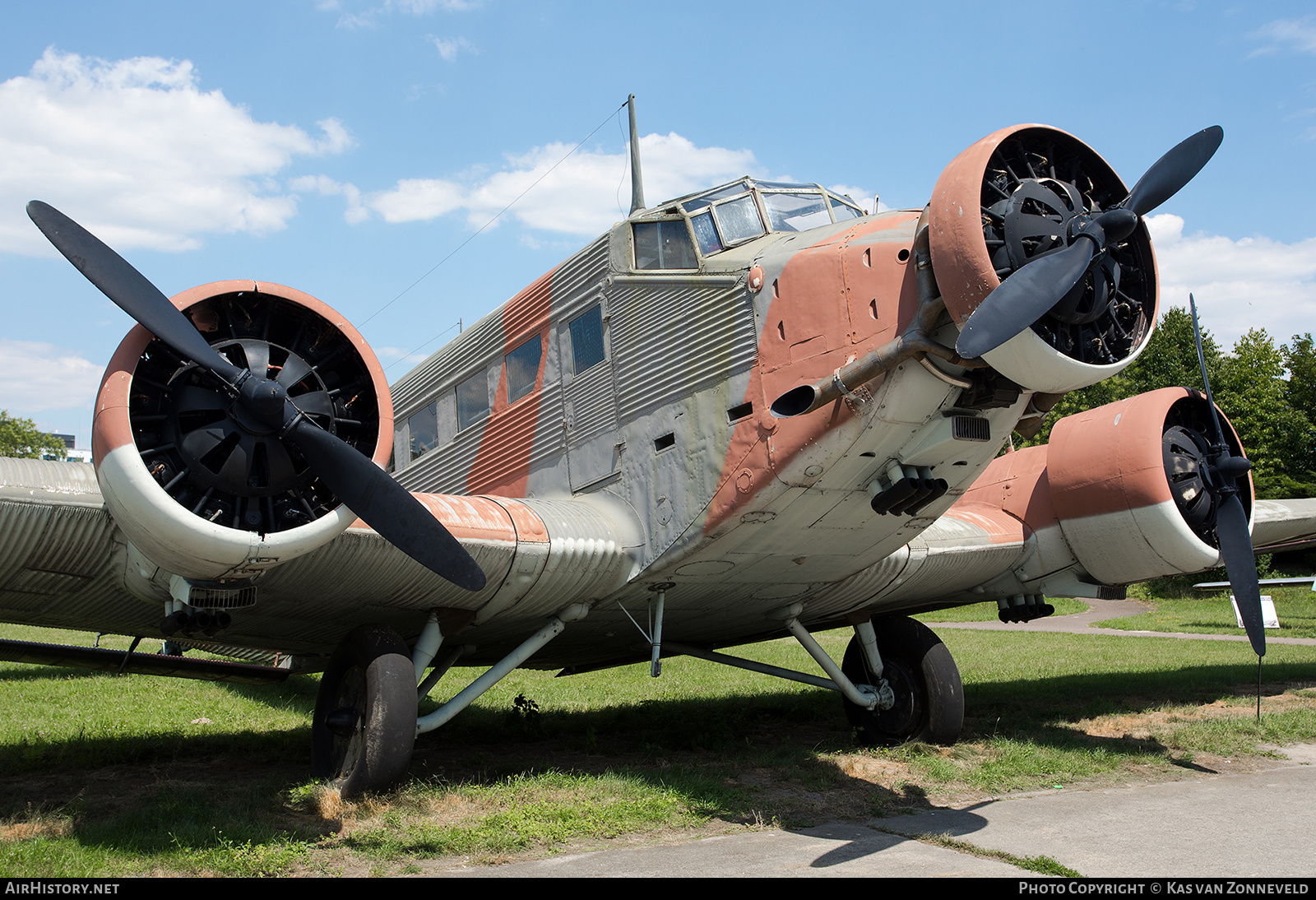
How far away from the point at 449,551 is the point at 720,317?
2.69 metres

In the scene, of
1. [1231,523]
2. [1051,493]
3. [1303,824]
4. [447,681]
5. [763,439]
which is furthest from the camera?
[447,681]

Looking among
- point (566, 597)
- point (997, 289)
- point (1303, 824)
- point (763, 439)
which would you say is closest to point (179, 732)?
point (566, 597)

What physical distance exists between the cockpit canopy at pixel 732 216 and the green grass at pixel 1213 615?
64.9ft

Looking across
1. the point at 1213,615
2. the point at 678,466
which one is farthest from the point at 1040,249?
the point at 1213,615

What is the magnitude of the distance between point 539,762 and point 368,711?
2355 millimetres

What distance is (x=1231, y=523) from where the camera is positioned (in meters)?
8.79

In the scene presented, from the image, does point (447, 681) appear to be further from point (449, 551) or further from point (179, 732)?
point (449, 551)

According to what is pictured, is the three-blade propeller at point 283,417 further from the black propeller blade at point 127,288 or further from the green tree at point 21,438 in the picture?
the green tree at point 21,438

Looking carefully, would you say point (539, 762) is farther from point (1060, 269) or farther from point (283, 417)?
point (1060, 269)

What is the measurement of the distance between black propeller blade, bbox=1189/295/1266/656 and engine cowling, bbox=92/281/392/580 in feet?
24.6

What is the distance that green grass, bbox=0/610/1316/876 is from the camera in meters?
5.68

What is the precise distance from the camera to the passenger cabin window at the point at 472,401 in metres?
10.0

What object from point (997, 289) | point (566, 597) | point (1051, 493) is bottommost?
point (566, 597)

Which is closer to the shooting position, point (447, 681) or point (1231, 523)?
point (1231, 523)
